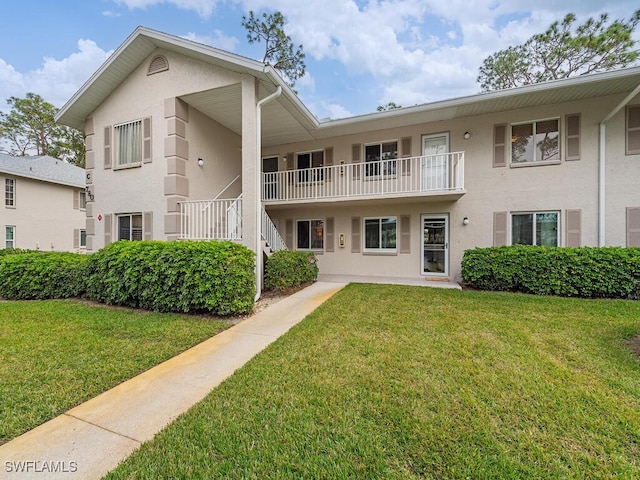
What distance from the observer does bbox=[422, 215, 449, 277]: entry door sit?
937 cm

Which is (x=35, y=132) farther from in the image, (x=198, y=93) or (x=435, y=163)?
(x=435, y=163)

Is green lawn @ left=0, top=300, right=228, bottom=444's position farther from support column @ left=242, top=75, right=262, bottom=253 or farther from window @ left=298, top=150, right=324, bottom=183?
window @ left=298, top=150, right=324, bottom=183

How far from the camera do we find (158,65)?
7.95 metres

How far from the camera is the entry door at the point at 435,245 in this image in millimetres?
9367

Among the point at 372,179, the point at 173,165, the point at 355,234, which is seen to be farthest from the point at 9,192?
the point at 372,179

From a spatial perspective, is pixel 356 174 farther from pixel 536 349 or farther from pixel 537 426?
pixel 537 426

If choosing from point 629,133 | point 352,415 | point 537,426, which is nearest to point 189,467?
point 352,415

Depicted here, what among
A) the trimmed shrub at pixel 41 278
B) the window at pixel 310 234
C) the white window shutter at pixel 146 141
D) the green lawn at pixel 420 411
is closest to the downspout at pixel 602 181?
the green lawn at pixel 420 411

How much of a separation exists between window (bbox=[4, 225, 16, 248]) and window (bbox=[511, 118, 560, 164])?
23.3 meters

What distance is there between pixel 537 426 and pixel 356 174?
868cm

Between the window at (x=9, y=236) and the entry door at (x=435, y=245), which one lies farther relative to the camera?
the window at (x=9, y=236)

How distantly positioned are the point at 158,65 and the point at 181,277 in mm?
6560

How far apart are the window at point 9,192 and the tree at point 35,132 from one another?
32.0 feet

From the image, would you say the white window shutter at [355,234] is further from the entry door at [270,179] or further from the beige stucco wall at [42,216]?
the beige stucco wall at [42,216]
